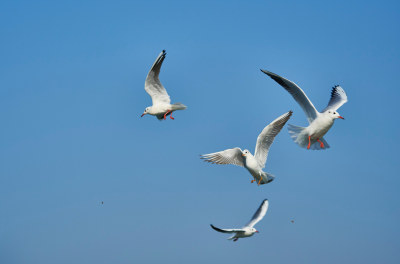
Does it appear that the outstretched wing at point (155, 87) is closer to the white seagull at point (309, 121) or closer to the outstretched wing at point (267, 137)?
the outstretched wing at point (267, 137)

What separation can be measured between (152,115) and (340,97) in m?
7.23

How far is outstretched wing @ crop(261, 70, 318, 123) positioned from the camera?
1769cm

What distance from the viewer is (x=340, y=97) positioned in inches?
802

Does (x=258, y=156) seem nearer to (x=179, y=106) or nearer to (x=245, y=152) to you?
(x=245, y=152)

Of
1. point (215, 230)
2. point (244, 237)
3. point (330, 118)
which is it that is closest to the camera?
point (215, 230)

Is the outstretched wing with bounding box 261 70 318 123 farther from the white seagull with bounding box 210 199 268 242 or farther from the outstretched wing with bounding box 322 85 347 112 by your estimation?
the white seagull with bounding box 210 199 268 242

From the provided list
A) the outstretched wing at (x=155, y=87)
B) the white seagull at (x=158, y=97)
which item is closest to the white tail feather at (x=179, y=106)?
the white seagull at (x=158, y=97)

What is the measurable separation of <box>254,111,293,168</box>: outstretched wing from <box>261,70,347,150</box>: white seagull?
0.59 meters

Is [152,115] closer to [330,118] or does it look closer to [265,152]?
[265,152]

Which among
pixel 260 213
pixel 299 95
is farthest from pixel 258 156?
pixel 299 95

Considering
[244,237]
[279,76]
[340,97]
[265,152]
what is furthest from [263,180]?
[340,97]

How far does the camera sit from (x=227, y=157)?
18203 mm

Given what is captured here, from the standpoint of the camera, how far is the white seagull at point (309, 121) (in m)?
17.7

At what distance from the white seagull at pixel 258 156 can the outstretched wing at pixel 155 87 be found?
372cm
